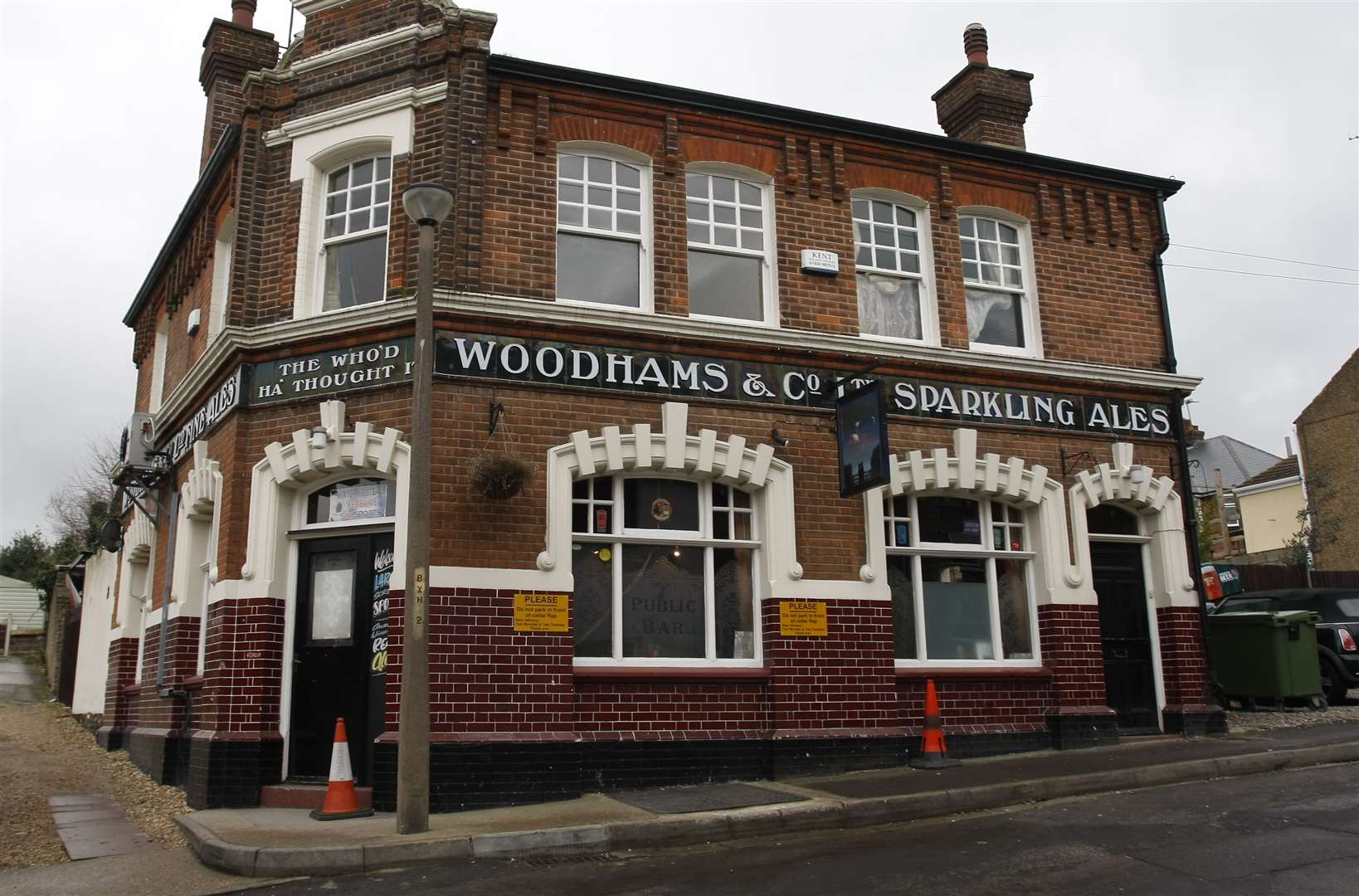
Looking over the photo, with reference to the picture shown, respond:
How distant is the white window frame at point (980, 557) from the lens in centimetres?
1188

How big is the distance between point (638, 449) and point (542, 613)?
1.89 m

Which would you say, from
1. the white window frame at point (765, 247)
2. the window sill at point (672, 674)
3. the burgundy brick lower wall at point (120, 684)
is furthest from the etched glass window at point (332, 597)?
the burgundy brick lower wall at point (120, 684)

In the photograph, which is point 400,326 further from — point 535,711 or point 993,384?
point 993,384

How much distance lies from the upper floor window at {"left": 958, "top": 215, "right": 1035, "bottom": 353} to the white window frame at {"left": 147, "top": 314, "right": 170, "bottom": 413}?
38.2ft

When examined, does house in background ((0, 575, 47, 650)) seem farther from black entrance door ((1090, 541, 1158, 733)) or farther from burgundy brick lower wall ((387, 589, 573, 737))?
black entrance door ((1090, 541, 1158, 733))

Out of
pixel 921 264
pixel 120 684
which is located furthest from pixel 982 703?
pixel 120 684

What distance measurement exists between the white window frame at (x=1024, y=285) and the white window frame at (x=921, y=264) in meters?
0.43

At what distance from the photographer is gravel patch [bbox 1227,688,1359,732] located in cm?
1290

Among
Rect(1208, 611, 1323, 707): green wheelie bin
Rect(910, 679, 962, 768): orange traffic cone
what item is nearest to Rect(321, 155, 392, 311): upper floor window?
Rect(910, 679, 962, 768): orange traffic cone

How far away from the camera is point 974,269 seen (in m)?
13.3

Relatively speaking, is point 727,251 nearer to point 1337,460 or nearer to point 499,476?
point 499,476

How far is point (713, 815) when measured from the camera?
841 centimetres

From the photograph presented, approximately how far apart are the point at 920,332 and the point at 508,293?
5093 mm

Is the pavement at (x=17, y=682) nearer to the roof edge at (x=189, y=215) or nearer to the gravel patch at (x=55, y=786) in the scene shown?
the gravel patch at (x=55, y=786)
